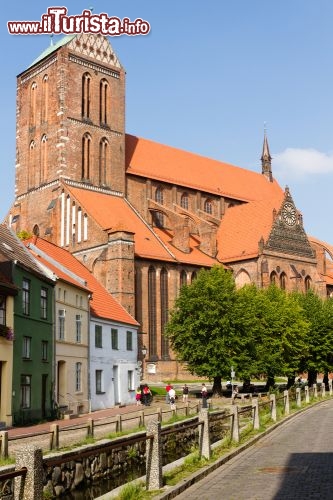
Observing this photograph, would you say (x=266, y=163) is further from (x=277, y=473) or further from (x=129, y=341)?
(x=277, y=473)

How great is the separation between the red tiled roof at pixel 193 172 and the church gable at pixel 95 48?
8.87 m

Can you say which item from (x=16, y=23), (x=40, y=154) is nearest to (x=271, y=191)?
(x=40, y=154)

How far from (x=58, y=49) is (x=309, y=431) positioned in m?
45.0

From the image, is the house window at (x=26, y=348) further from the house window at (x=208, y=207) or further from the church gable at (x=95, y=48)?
the house window at (x=208, y=207)

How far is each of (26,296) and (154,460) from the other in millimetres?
16508

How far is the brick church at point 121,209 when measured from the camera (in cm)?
5350

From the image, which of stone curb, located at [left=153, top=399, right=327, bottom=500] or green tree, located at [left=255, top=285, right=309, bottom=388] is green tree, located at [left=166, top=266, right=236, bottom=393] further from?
stone curb, located at [left=153, top=399, right=327, bottom=500]

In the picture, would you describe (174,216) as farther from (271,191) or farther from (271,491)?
(271,491)

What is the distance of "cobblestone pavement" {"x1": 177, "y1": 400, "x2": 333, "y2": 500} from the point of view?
10.6 meters

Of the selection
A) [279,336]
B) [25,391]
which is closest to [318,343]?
[279,336]

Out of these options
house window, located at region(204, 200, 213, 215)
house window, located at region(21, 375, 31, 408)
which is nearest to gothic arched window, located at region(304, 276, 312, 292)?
house window, located at region(204, 200, 213, 215)

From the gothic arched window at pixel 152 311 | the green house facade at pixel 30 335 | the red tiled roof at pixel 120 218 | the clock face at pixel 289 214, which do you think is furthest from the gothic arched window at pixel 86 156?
the green house facade at pixel 30 335

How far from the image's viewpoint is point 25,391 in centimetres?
2614

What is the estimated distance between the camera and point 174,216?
204ft
